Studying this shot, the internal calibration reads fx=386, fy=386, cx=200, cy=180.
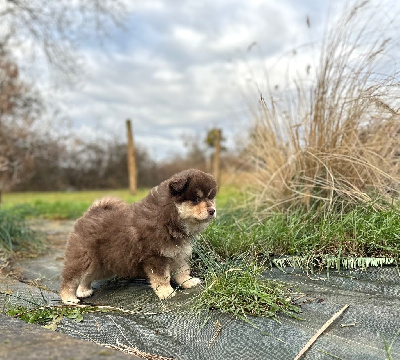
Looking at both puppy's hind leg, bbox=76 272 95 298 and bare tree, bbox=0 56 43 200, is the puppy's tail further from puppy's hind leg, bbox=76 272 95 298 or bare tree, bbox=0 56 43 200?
bare tree, bbox=0 56 43 200

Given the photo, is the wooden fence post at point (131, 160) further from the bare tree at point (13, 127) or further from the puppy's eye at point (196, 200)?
the puppy's eye at point (196, 200)

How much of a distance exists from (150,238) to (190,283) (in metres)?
0.45

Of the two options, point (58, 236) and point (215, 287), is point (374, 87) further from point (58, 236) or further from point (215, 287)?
point (58, 236)

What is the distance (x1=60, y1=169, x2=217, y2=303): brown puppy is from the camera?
8.46ft

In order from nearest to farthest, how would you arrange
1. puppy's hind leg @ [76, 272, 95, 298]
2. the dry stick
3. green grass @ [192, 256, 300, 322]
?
1. the dry stick
2. green grass @ [192, 256, 300, 322]
3. puppy's hind leg @ [76, 272, 95, 298]

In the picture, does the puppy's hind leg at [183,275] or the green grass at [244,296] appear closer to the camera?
the green grass at [244,296]

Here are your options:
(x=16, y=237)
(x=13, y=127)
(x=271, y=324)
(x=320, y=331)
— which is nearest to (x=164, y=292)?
(x=271, y=324)

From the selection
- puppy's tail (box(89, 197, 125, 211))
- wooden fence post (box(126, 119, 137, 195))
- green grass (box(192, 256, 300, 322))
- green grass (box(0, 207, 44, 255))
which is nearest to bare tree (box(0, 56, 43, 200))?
wooden fence post (box(126, 119, 137, 195))

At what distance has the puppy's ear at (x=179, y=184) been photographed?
8.37ft

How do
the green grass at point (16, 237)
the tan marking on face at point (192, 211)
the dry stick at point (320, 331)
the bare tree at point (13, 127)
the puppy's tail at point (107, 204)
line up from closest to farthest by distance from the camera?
the dry stick at point (320, 331)
the tan marking on face at point (192, 211)
the puppy's tail at point (107, 204)
the green grass at point (16, 237)
the bare tree at point (13, 127)

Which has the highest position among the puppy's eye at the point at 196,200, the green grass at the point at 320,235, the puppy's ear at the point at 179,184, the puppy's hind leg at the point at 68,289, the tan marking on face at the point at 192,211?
the puppy's ear at the point at 179,184

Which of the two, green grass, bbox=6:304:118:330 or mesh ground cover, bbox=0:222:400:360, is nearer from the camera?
mesh ground cover, bbox=0:222:400:360

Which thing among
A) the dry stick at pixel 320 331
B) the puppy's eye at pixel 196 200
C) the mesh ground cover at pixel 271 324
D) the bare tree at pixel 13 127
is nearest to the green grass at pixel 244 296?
the mesh ground cover at pixel 271 324

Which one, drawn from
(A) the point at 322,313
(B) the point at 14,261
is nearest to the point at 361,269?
(A) the point at 322,313
